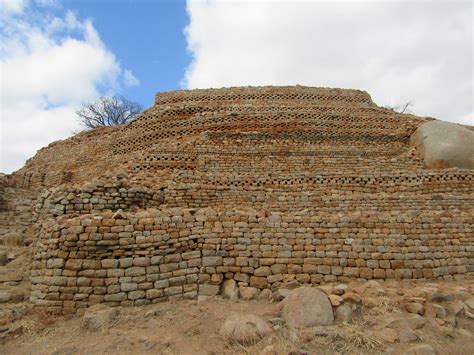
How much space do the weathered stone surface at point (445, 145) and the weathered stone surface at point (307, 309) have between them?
9.68 meters

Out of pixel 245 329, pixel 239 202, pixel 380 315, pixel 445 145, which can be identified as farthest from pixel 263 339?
pixel 445 145

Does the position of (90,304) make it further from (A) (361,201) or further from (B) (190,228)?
(A) (361,201)

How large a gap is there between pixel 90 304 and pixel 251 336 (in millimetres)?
2779

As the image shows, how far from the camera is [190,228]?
19.9 ft

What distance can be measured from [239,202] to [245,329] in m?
5.68

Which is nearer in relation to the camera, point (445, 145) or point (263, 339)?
point (263, 339)

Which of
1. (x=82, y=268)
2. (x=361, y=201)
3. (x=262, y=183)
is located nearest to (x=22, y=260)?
(x=82, y=268)

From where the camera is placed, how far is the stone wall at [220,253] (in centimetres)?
550

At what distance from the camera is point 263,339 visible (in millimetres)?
4148

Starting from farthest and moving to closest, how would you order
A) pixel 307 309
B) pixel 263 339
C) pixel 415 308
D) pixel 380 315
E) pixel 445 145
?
pixel 445 145 < pixel 415 308 < pixel 380 315 < pixel 307 309 < pixel 263 339

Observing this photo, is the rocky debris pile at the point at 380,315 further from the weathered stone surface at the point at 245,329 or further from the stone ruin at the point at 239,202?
the stone ruin at the point at 239,202

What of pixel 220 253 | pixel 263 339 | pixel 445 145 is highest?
pixel 445 145

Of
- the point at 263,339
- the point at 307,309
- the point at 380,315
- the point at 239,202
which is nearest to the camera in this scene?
the point at 263,339

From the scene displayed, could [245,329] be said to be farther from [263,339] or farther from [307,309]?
[307,309]
